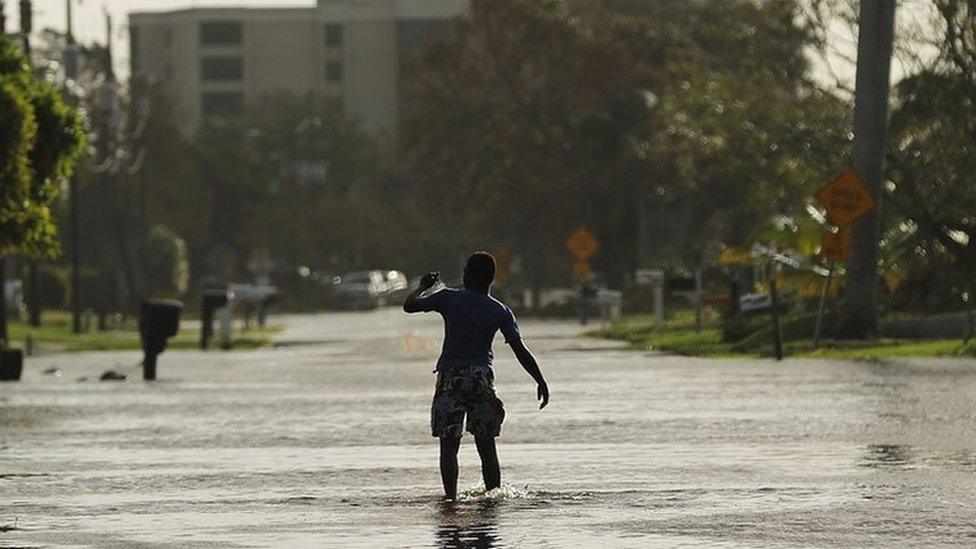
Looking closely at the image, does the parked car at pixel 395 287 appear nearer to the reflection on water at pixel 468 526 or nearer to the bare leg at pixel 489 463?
the bare leg at pixel 489 463

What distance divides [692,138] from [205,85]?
127 m

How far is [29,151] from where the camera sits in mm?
41125

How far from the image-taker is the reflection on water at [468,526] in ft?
48.0

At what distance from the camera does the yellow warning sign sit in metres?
41.4

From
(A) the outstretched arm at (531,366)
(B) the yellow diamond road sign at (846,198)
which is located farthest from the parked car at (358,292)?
(A) the outstretched arm at (531,366)

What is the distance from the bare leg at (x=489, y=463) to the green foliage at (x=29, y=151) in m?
23.0

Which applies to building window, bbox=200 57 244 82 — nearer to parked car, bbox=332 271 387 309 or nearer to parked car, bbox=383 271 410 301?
parked car, bbox=383 271 410 301

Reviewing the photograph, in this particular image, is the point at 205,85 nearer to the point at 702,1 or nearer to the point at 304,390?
the point at 702,1

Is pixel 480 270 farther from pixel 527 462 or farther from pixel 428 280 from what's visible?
pixel 527 462

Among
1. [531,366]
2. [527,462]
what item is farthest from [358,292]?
[531,366]

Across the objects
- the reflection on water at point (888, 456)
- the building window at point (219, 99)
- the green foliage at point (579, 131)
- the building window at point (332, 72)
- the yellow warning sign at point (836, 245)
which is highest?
the building window at point (332, 72)

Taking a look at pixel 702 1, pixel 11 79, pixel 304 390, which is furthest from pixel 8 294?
pixel 304 390

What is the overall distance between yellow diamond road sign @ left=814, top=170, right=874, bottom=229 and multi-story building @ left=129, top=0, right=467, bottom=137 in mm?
146664

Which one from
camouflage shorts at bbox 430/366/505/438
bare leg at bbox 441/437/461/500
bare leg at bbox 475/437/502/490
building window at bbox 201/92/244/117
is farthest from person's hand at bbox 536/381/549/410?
building window at bbox 201/92/244/117
